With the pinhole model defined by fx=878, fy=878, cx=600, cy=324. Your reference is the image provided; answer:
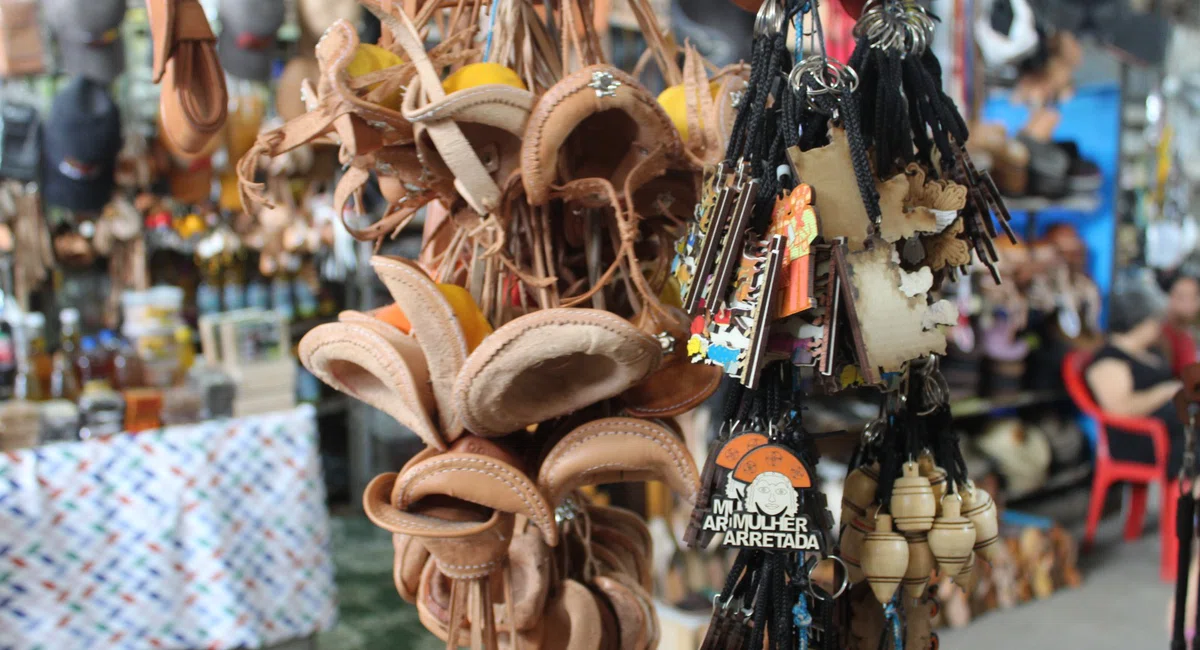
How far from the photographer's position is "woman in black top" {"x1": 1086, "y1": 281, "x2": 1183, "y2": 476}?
10.6 ft

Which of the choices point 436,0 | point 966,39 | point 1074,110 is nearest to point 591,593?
point 436,0

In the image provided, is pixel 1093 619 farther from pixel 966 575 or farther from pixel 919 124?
pixel 919 124

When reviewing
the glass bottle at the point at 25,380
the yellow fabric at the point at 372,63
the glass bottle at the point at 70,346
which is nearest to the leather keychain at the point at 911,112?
the yellow fabric at the point at 372,63

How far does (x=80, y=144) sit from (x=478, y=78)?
2.32m

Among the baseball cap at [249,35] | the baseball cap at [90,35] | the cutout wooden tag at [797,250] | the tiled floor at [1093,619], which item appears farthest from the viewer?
the tiled floor at [1093,619]

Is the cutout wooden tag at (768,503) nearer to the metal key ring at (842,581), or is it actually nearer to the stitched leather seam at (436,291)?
the metal key ring at (842,581)

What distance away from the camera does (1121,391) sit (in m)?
3.29

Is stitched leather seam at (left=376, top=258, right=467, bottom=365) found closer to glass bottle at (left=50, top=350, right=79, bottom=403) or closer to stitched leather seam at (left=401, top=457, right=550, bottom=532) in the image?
stitched leather seam at (left=401, top=457, right=550, bottom=532)

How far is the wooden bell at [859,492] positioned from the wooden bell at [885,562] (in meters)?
0.04

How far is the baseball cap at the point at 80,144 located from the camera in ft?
8.54

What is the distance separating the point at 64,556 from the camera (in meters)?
1.73

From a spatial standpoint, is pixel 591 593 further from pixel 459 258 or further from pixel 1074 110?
pixel 1074 110

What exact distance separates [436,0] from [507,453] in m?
0.48

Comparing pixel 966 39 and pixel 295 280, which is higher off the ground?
pixel 966 39
